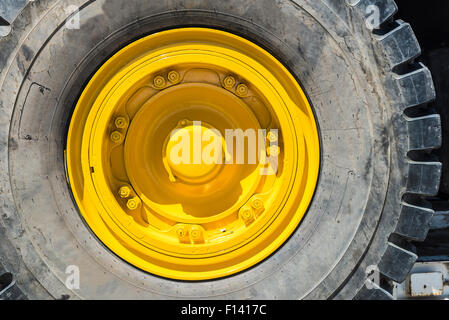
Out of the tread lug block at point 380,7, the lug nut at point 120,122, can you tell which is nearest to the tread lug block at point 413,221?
the tread lug block at point 380,7

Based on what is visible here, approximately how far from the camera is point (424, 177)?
172 centimetres

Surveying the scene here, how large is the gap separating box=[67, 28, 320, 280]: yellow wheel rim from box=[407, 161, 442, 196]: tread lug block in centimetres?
38

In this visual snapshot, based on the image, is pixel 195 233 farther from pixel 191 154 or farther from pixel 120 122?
pixel 120 122

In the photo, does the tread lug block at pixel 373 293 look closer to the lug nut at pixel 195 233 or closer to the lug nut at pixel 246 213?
the lug nut at pixel 246 213

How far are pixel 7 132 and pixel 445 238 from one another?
2242mm

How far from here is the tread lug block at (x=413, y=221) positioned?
1.74 meters

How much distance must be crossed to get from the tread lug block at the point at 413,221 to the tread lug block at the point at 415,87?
427 millimetres

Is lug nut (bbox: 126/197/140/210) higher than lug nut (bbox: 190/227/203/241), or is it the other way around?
lug nut (bbox: 126/197/140/210)

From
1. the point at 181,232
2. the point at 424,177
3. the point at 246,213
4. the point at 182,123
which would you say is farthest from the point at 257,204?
the point at 424,177

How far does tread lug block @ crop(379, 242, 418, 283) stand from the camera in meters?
1.78

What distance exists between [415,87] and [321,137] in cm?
42

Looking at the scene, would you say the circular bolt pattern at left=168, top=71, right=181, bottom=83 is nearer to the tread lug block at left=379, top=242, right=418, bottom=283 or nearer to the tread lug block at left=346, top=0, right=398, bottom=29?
the tread lug block at left=346, top=0, right=398, bottom=29

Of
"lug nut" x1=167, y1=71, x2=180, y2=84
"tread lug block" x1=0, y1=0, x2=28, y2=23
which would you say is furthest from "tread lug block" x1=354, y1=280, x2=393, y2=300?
"tread lug block" x1=0, y1=0, x2=28, y2=23
